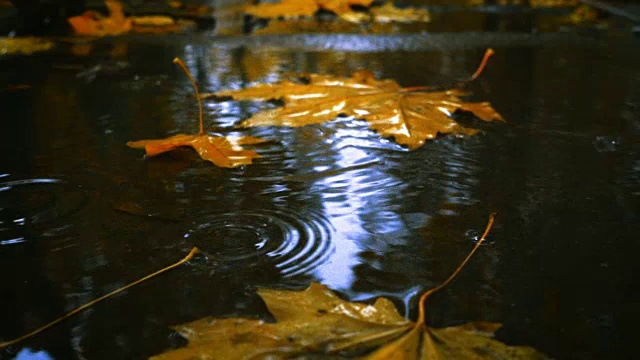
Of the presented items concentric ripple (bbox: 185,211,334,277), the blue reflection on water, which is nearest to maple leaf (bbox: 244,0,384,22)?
concentric ripple (bbox: 185,211,334,277)

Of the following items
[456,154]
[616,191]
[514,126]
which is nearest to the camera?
[616,191]

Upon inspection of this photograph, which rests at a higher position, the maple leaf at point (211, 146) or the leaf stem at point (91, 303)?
the maple leaf at point (211, 146)

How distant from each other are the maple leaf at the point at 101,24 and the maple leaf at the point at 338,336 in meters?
2.86

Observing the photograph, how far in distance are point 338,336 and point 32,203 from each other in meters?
0.74

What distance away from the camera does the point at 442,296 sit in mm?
948

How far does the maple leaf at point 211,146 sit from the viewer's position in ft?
5.03

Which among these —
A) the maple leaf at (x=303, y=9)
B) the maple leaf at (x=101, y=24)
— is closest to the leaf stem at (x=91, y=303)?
the maple leaf at (x=101, y=24)

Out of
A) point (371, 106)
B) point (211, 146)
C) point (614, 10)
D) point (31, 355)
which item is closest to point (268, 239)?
point (31, 355)

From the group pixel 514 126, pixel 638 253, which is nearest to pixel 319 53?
pixel 514 126

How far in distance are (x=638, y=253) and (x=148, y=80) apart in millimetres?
1756

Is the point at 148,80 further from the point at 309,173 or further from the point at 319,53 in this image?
the point at 309,173

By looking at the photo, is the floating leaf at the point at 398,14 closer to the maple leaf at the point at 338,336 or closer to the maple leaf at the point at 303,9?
the maple leaf at the point at 303,9

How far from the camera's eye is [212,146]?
1.60m

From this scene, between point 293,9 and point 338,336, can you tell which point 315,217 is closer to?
point 338,336
